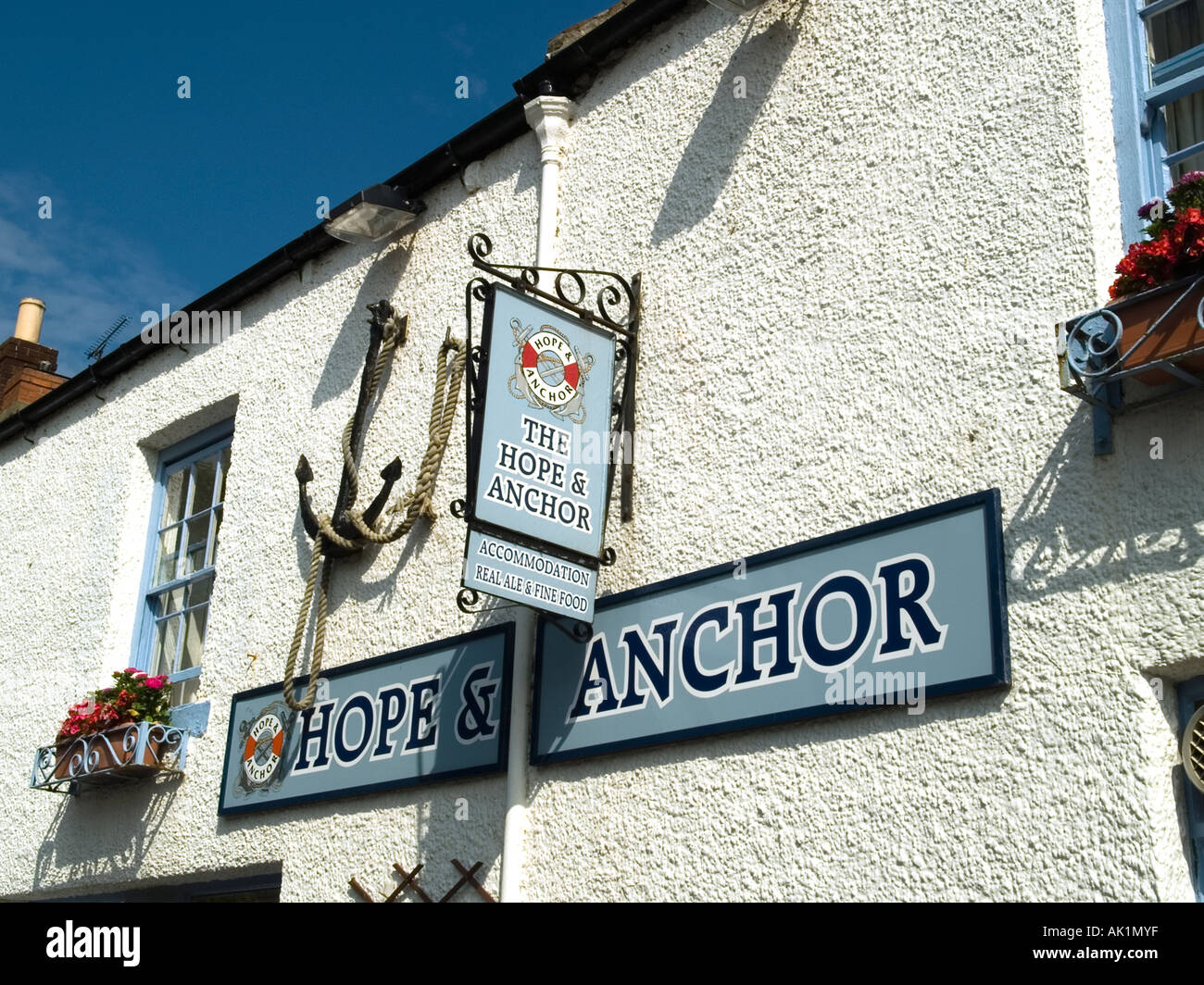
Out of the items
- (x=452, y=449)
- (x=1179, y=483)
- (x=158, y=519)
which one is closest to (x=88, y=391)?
(x=158, y=519)

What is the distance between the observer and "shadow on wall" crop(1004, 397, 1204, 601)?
4.29m

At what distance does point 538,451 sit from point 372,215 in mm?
2690

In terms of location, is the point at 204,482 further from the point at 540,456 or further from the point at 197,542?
the point at 540,456

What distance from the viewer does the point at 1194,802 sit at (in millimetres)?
4191

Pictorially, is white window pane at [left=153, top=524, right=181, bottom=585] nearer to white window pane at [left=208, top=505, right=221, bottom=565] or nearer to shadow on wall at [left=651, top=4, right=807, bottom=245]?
white window pane at [left=208, top=505, right=221, bottom=565]

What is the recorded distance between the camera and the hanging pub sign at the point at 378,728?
6.30m

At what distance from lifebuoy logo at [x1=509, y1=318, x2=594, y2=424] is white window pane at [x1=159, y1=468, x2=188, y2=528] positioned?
4242mm

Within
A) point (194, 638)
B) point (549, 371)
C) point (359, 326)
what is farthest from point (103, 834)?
point (549, 371)

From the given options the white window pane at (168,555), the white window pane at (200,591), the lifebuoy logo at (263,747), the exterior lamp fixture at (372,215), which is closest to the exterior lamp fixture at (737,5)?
the exterior lamp fixture at (372,215)

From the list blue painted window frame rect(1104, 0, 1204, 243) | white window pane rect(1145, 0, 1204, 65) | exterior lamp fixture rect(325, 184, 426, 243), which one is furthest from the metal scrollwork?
white window pane rect(1145, 0, 1204, 65)

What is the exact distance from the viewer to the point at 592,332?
604 cm

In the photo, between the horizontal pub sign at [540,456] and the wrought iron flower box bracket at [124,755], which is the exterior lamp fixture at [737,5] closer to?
the horizontal pub sign at [540,456]

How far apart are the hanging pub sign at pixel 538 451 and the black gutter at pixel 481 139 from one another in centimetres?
146
